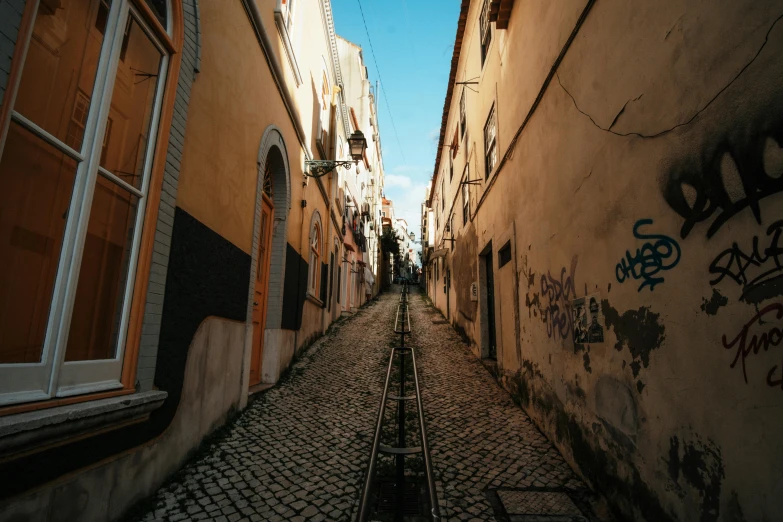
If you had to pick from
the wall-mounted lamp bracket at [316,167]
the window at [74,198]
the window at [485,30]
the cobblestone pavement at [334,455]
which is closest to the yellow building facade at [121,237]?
the window at [74,198]

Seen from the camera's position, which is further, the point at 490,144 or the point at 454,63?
the point at 454,63

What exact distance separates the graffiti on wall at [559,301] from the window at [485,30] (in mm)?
5889

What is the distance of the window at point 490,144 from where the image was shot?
7.63 meters

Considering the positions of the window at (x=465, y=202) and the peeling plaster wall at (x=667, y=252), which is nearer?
the peeling plaster wall at (x=667, y=252)

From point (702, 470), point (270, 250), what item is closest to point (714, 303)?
point (702, 470)

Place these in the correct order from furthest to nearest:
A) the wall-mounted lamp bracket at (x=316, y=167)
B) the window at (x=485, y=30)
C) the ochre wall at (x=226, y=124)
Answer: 1. the wall-mounted lamp bracket at (x=316, y=167)
2. the window at (x=485, y=30)
3. the ochre wall at (x=226, y=124)

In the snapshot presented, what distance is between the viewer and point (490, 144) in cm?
813

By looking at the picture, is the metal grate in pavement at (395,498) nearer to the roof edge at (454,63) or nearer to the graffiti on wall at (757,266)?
the graffiti on wall at (757,266)

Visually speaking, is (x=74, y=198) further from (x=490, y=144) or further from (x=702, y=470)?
(x=490, y=144)

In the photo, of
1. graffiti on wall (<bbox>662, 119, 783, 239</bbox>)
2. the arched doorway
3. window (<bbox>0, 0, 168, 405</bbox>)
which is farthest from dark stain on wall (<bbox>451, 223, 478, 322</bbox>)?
window (<bbox>0, 0, 168, 405</bbox>)

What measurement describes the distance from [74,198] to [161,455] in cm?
210

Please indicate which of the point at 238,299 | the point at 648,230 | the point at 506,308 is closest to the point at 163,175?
the point at 238,299

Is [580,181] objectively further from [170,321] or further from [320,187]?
[320,187]

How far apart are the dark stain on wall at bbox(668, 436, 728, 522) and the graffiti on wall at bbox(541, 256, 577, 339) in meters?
1.72
